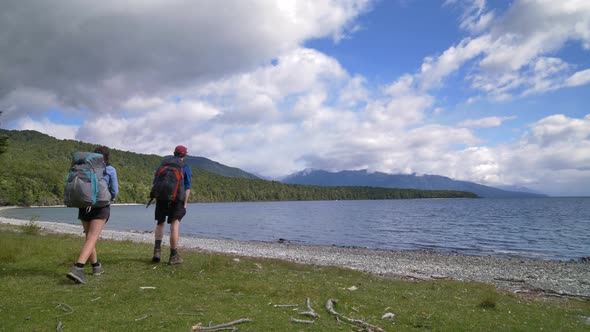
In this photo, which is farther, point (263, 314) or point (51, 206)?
point (51, 206)

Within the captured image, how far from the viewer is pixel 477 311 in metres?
9.20

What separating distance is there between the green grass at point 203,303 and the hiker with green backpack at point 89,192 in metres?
0.89

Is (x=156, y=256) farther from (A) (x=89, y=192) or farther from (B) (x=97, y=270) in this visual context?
(A) (x=89, y=192)

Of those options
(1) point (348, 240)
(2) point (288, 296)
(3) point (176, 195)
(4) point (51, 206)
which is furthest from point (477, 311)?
(4) point (51, 206)

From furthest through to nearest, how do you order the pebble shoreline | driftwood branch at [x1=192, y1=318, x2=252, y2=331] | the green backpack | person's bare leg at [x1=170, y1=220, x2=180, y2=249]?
the pebble shoreline
person's bare leg at [x1=170, y1=220, x2=180, y2=249]
the green backpack
driftwood branch at [x1=192, y1=318, x2=252, y2=331]

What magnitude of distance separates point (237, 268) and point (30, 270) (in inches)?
230

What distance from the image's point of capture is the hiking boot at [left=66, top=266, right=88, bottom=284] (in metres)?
8.49

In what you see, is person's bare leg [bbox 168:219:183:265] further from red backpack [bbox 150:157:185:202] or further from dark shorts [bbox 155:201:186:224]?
red backpack [bbox 150:157:185:202]

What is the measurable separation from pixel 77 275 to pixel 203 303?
3362 millimetres

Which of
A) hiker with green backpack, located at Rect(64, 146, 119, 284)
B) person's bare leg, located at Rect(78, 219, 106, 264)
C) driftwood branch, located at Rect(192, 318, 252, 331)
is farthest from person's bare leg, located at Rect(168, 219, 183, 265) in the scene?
driftwood branch, located at Rect(192, 318, 252, 331)

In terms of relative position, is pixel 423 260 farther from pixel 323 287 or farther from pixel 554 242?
pixel 554 242

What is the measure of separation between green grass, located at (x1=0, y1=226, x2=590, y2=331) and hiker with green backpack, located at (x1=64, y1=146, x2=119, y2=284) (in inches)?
35.1

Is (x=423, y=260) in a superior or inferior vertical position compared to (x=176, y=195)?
inferior

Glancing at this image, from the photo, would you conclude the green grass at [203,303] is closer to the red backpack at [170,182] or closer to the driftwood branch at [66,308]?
the driftwood branch at [66,308]
